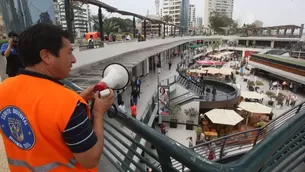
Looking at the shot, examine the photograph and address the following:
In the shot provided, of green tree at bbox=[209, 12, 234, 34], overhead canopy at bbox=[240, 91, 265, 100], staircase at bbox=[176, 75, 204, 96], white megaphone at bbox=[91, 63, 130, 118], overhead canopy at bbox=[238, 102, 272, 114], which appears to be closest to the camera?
white megaphone at bbox=[91, 63, 130, 118]

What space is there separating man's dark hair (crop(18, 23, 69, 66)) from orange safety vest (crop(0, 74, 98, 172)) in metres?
0.11

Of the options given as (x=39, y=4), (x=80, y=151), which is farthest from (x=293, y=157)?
(x=39, y=4)

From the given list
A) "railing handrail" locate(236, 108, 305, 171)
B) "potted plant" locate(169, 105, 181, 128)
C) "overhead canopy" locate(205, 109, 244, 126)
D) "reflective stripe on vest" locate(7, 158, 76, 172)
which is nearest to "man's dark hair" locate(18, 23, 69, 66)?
"reflective stripe on vest" locate(7, 158, 76, 172)

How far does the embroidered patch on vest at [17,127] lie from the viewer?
93 centimetres

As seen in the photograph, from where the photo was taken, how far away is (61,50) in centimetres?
106

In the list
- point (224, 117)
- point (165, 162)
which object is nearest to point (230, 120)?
point (224, 117)

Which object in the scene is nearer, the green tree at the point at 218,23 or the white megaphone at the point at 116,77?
the white megaphone at the point at 116,77

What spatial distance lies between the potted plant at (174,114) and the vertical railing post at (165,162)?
12008 mm

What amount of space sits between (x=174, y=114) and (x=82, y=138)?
12605mm

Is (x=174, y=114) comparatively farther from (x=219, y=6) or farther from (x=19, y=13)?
(x=219, y=6)

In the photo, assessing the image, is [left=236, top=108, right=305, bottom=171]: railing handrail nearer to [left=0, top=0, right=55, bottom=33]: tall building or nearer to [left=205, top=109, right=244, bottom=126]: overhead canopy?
[left=0, top=0, right=55, bottom=33]: tall building

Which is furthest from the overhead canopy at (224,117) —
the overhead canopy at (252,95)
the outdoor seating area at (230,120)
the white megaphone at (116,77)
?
the white megaphone at (116,77)

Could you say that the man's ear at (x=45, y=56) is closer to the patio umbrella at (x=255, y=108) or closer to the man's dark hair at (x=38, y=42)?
the man's dark hair at (x=38, y=42)

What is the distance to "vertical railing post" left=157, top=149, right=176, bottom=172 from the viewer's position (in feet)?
3.26
